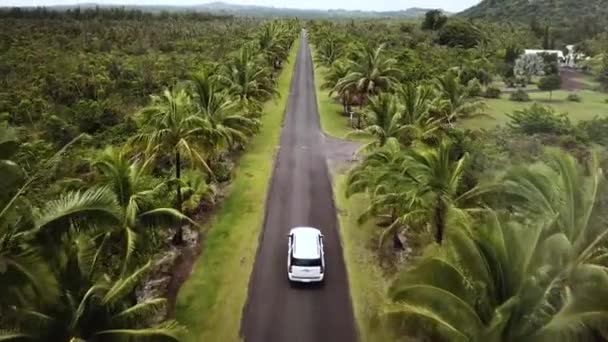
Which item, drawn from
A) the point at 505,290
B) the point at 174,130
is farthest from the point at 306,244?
the point at 505,290

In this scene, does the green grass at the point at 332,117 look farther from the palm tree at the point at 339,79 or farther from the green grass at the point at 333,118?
the palm tree at the point at 339,79

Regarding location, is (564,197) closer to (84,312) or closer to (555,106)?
(84,312)

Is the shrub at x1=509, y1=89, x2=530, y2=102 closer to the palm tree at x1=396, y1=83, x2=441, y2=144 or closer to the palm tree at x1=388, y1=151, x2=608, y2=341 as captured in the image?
the palm tree at x1=396, y1=83, x2=441, y2=144

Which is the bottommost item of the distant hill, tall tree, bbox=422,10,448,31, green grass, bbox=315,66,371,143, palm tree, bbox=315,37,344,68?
green grass, bbox=315,66,371,143

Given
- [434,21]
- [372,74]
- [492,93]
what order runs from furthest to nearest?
[434,21] < [492,93] < [372,74]

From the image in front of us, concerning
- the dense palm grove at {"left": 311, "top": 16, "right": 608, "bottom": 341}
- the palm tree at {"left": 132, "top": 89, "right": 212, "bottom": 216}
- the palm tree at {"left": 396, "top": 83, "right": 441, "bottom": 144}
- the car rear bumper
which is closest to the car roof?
the car rear bumper
